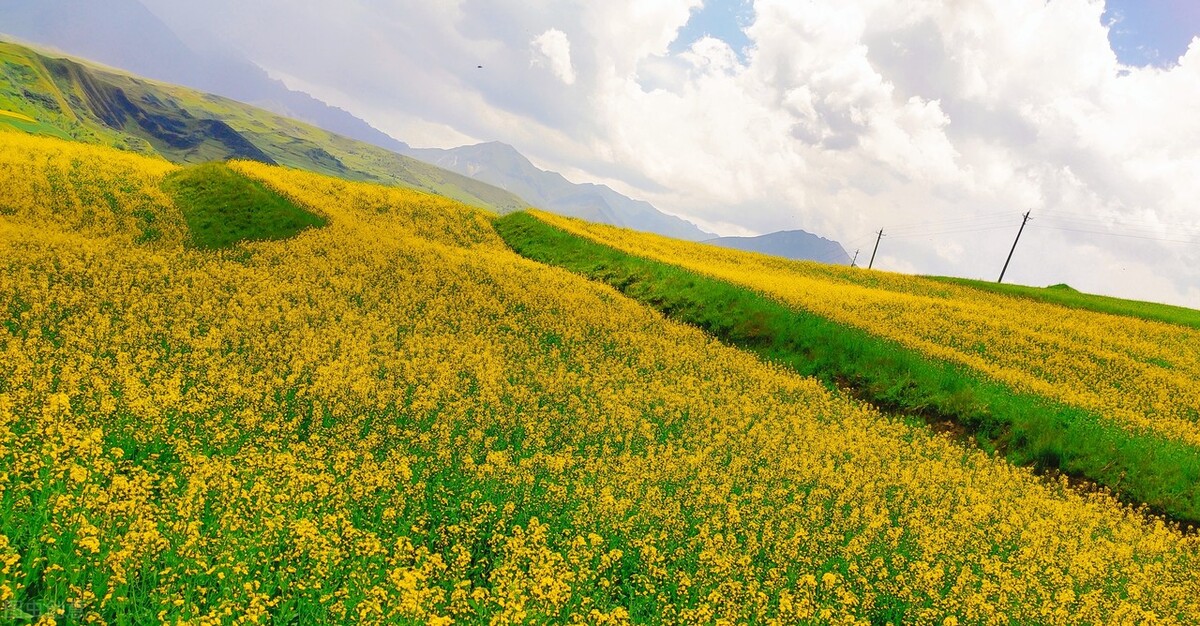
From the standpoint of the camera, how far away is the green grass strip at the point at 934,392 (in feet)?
41.7

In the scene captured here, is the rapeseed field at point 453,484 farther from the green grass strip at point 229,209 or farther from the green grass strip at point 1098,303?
the green grass strip at point 1098,303

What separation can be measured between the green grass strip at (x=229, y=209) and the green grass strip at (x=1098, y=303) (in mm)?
42782

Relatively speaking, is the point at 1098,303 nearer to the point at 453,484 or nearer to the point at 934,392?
the point at 934,392

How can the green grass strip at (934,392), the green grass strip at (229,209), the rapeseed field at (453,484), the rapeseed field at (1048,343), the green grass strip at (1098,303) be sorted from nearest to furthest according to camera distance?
the rapeseed field at (453,484) → the green grass strip at (934,392) → the rapeseed field at (1048,343) → the green grass strip at (229,209) → the green grass strip at (1098,303)

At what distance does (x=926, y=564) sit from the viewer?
754 centimetres

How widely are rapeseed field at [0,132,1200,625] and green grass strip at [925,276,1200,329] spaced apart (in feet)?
71.3

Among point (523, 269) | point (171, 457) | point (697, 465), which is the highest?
point (523, 269)

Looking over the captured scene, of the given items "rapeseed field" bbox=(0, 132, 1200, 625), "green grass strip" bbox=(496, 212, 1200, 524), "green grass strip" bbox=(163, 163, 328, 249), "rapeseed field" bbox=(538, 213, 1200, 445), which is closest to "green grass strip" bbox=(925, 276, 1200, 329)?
"rapeseed field" bbox=(538, 213, 1200, 445)

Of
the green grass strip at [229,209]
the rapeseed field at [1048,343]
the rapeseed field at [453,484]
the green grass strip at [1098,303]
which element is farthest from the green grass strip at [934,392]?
the green grass strip at [1098,303]

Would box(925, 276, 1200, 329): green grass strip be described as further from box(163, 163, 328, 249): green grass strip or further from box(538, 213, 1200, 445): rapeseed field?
box(163, 163, 328, 249): green grass strip

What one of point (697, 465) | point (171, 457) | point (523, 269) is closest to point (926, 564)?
point (697, 465)

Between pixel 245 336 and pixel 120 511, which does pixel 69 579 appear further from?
pixel 245 336

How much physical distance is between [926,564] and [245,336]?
44.4ft

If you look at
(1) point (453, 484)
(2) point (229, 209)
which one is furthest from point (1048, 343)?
(2) point (229, 209)
